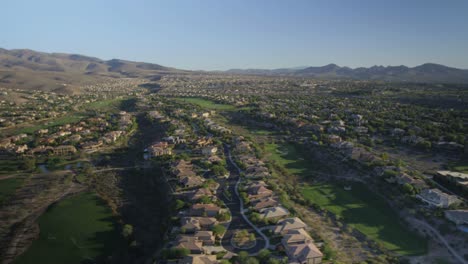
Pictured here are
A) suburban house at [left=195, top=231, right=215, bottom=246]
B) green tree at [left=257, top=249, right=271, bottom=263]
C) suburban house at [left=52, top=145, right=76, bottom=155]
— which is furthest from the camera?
suburban house at [left=52, top=145, right=76, bottom=155]

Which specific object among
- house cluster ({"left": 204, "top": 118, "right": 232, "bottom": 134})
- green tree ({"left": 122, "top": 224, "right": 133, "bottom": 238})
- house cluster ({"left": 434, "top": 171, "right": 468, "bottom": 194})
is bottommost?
green tree ({"left": 122, "top": 224, "right": 133, "bottom": 238})

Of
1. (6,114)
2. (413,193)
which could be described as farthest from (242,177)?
(6,114)

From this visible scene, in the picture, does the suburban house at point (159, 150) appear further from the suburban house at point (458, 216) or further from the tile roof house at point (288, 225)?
the suburban house at point (458, 216)

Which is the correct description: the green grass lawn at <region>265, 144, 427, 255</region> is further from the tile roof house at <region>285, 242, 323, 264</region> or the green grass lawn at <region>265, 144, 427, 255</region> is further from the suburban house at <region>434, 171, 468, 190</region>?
the suburban house at <region>434, 171, 468, 190</region>

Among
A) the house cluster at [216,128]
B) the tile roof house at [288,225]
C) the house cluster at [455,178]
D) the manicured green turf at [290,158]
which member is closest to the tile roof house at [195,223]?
the tile roof house at [288,225]

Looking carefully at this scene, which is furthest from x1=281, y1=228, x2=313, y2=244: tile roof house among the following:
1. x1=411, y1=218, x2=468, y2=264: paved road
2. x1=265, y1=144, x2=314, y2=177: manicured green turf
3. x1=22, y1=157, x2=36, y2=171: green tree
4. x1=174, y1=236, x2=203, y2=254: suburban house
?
x1=22, y1=157, x2=36, y2=171: green tree

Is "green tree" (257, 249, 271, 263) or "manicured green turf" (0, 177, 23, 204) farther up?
"green tree" (257, 249, 271, 263)
